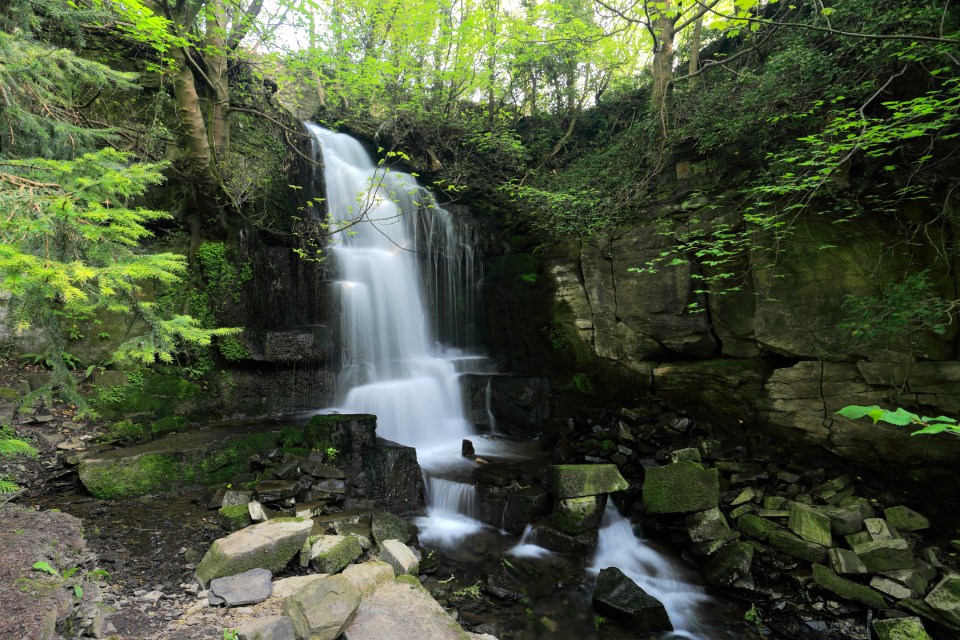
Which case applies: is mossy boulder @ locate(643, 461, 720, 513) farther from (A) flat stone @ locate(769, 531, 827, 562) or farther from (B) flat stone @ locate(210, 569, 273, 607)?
(B) flat stone @ locate(210, 569, 273, 607)

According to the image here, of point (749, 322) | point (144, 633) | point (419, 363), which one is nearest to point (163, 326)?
point (144, 633)

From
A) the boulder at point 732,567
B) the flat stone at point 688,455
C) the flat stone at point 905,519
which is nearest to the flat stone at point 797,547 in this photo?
the boulder at point 732,567

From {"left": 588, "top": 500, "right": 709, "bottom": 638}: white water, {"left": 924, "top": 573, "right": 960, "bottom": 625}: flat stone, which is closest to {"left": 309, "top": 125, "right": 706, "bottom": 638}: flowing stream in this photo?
{"left": 588, "top": 500, "right": 709, "bottom": 638}: white water

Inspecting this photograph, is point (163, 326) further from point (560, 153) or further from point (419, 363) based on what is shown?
point (560, 153)

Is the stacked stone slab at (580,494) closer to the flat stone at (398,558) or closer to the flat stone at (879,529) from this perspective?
the flat stone at (398,558)

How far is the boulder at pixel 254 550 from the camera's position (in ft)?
11.3

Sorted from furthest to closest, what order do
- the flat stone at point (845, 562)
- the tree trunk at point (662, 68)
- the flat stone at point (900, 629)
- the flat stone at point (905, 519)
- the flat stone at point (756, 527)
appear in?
1. the tree trunk at point (662, 68)
2. the flat stone at point (756, 527)
3. the flat stone at point (905, 519)
4. the flat stone at point (845, 562)
5. the flat stone at point (900, 629)

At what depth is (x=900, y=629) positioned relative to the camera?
3820mm

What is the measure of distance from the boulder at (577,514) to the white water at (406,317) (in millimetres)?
1145

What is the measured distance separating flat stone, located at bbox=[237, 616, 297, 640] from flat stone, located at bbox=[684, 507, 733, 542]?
180 inches

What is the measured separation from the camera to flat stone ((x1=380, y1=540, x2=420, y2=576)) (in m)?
3.93

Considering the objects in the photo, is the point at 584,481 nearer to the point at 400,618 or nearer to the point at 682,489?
the point at 682,489

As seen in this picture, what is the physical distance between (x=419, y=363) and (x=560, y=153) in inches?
301

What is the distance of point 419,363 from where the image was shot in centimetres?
943
